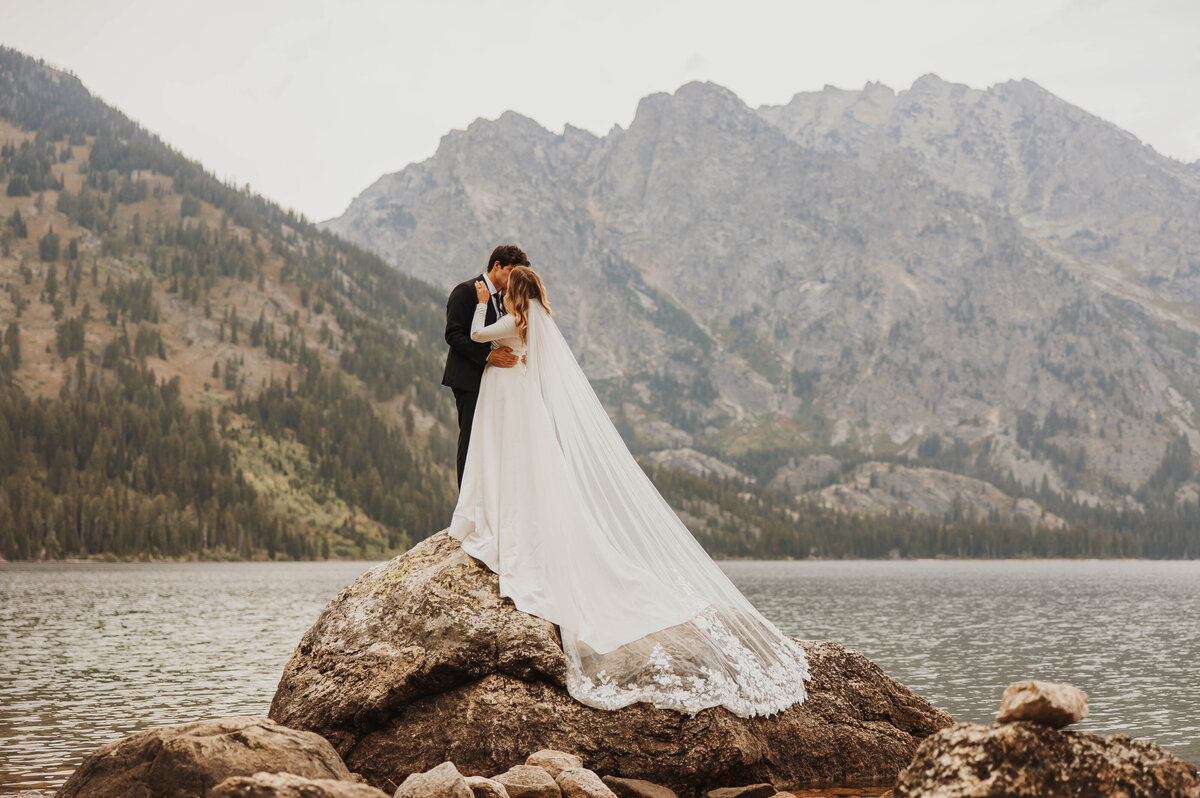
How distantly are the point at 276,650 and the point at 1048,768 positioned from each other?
3916cm

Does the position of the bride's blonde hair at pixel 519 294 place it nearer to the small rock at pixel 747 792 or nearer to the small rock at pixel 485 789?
the small rock at pixel 485 789

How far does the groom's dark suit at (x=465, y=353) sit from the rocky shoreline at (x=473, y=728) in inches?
76.0

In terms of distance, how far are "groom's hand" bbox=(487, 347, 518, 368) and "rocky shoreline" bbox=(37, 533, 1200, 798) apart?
272 centimetres

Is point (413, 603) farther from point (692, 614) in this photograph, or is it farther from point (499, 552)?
point (692, 614)

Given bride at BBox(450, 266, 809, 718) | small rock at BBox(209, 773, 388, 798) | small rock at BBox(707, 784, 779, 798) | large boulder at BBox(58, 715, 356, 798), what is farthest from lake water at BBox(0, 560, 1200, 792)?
small rock at BBox(707, 784, 779, 798)

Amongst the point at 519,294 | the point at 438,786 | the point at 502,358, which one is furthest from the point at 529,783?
the point at 519,294

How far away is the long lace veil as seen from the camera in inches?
550

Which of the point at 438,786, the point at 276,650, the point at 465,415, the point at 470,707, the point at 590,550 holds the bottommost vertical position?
the point at 276,650

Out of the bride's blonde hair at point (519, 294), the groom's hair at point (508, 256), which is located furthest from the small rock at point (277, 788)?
the groom's hair at point (508, 256)

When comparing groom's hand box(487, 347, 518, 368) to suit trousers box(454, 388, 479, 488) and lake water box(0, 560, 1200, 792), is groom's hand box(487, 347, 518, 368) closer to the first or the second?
suit trousers box(454, 388, 479, 488)

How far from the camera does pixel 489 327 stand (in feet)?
47.0

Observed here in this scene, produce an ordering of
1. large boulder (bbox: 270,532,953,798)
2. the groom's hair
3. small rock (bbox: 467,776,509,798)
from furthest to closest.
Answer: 1. the groom's hair
2. large boulder (bbox: 270,532,953,798)
3. small rock (bbox: 467,776,509,798)

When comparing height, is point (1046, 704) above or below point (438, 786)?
above

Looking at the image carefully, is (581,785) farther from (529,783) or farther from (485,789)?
(485,789)
